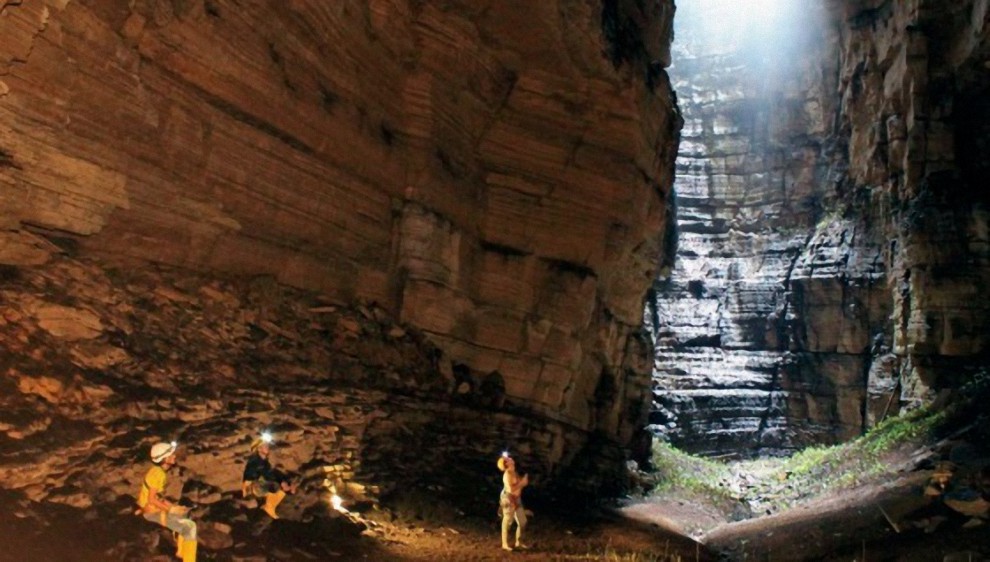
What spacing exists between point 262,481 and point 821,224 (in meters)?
37.6

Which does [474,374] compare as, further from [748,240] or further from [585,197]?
[748,240]

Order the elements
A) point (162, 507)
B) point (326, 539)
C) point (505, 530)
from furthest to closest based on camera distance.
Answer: point (505, 530) < point (326, 539) < point (162, 507)

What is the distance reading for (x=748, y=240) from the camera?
4200 cm

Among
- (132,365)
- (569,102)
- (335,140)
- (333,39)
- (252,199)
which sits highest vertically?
(569,102)

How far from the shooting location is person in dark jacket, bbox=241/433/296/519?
8672 mm

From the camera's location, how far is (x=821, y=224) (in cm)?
3844

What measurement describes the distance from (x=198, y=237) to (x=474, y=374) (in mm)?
7426

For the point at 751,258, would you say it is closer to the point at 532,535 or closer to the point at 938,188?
the point at 938,188

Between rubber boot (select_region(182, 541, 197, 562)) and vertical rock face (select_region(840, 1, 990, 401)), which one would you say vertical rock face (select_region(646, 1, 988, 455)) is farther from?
rubber boot (select_region(182, 541, 197, 562))

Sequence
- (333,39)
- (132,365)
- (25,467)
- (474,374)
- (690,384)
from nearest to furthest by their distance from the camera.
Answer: (25,467)
(132,365)
(333,39)
(474,374)
(690,384)

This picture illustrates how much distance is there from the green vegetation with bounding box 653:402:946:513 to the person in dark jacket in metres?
15.9

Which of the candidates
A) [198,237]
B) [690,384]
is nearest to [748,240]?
[690,384]

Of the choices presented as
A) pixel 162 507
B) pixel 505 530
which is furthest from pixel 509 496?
pixel 162 507

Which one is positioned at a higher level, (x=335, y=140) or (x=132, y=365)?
(x=335, y=140)
